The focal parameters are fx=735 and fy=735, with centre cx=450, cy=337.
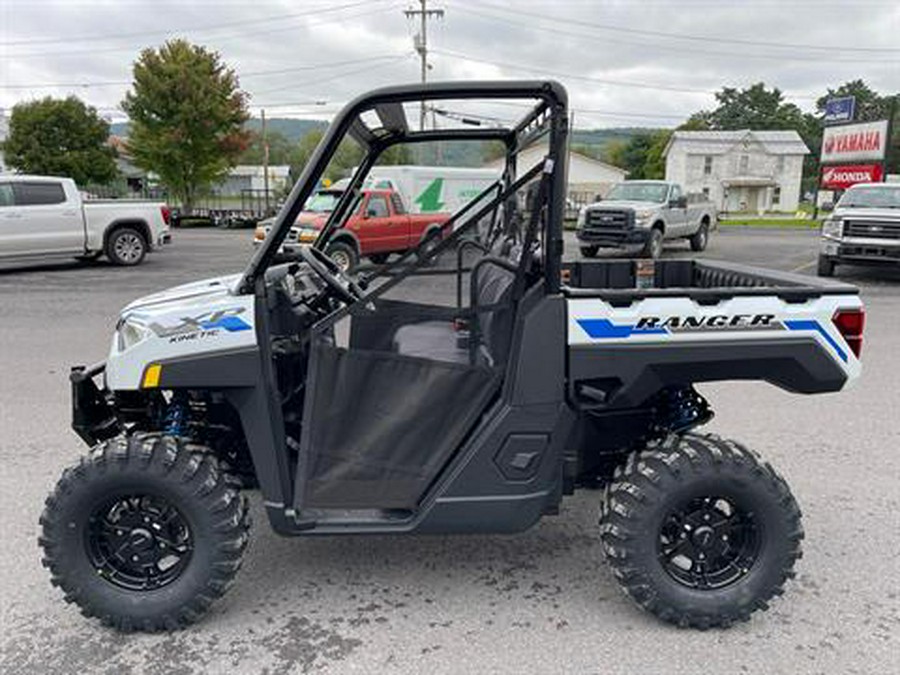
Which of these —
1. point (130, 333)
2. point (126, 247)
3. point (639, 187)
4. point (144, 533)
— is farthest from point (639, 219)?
point (144, 533)

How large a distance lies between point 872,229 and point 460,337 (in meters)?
12.5

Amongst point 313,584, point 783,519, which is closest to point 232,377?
point 313,584

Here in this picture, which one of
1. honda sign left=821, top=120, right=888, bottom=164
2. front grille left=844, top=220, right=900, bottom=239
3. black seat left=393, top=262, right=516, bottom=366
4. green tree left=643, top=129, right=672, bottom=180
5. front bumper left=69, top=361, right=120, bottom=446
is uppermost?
green tree left=643, top=129, right=672, bottom=180

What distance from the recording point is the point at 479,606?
3039 mm

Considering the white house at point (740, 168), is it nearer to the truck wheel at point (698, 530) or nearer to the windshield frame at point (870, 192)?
the windshield frame at point (870, 192)

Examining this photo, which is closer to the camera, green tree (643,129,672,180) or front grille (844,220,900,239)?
front grille (844,220,900,239)

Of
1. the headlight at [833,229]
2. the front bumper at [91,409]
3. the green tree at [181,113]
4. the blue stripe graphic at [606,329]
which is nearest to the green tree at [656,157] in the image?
the green tree at [181,113]

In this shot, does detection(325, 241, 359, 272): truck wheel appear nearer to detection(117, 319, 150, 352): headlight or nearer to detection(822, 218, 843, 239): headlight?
detection(117, 319, 150, 352): headlight

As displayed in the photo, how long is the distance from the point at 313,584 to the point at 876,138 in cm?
3820

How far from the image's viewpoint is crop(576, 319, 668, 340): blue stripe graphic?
109 inches

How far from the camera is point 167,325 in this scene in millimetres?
2789

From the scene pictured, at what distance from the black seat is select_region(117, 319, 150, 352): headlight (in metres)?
0.96

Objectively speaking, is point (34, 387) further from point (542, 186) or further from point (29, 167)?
point (29, 167)

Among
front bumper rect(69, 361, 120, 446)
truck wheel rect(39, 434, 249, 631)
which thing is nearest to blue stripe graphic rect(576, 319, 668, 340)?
truck wheel rect(39, 434, 249, 631)
